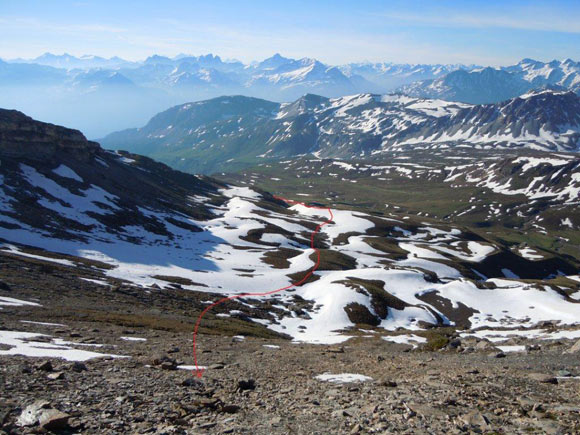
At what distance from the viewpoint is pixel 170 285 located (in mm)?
69875

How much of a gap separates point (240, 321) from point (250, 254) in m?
57.4

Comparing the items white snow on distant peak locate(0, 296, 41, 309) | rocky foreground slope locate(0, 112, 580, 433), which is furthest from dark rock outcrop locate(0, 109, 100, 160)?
white snow on distant peak locate(0, 296, 41, 309)

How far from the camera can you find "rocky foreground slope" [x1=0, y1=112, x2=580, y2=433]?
17.4 m

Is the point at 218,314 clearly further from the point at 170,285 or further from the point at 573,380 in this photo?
the point at 573,380

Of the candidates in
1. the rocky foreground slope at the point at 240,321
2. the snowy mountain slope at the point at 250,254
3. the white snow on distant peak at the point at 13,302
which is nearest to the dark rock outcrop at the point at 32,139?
the snowy mountain slope at the point at 250,254

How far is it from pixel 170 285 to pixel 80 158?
3957 inches

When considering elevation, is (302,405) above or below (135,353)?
above

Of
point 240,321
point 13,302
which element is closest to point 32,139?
point 240,321

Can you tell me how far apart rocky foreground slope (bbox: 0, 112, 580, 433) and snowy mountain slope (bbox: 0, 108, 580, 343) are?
2.08 ft

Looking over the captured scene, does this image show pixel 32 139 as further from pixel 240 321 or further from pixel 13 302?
pixel 13 302

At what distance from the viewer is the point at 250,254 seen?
115562mm

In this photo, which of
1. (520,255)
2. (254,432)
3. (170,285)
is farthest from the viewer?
(520,255)

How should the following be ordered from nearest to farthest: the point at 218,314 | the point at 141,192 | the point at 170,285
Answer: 1. the point at 218,314
2. the point at 170,285
3. the point at 141,192

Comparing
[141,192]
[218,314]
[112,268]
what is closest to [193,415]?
[218,314]
